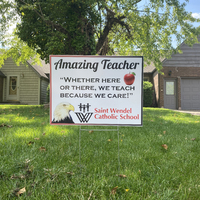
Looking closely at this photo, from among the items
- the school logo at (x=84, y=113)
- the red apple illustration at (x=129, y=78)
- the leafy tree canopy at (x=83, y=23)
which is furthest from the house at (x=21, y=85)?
the red apple illustration at (x=129, y=78)

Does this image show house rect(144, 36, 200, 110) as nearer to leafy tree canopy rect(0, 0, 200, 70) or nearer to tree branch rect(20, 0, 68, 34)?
leafy tree canopy rect(0, 0, 200, 70)

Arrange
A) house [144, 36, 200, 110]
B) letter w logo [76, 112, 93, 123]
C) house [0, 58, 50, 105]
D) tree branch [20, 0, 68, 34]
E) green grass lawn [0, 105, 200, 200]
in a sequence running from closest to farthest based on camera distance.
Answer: green grass lawn [0, 105, 200, 200] < letter w logo [76, 112, 93, 123] < tree branch [20, 0, 68, 34] < house [144, 36, 200, 110] < house [0, 58, 50, 105]

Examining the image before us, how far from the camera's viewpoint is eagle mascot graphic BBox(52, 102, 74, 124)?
7.79 feet

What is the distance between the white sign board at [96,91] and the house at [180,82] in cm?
1319

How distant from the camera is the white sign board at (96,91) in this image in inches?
93.0

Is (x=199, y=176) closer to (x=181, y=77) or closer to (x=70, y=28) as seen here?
(x=70, y=28)

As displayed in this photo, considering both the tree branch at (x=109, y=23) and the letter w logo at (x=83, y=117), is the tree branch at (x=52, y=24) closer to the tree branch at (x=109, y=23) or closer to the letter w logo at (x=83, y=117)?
the tree branch at (x=109, y=23)

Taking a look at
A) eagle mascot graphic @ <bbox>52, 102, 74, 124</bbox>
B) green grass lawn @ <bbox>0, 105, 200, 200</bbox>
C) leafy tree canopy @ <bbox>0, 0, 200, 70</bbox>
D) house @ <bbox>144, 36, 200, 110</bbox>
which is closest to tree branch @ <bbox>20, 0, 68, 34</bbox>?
leafy tree canopy @ <bbox>0, 0, 200, 70</bbox>

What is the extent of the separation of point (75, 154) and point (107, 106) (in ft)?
3.25

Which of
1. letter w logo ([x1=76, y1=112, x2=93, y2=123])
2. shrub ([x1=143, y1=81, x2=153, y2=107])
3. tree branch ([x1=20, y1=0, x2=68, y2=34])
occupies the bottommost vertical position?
letter w logo ([x1=76, y1=112, x2=93, y2=123])

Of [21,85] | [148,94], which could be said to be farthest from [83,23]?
[21,85]

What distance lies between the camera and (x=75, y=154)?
282 cm

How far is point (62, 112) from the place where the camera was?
93.7 inches

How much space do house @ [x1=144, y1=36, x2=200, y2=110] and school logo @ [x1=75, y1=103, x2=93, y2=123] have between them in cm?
1340
